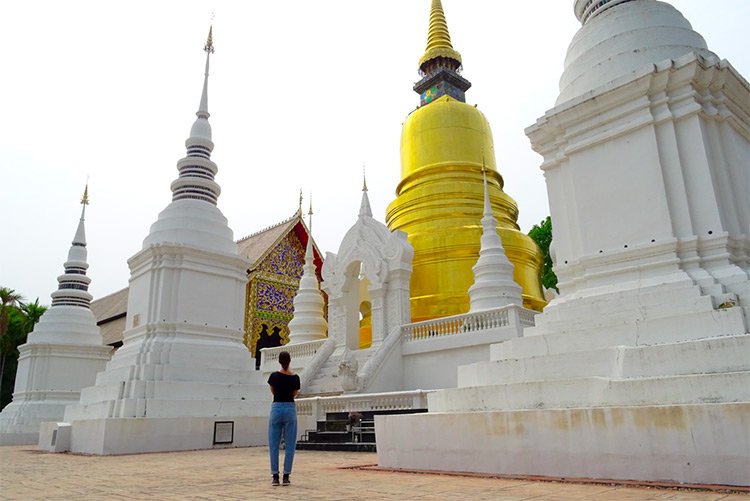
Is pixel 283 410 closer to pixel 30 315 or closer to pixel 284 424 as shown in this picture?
pixel 284 424

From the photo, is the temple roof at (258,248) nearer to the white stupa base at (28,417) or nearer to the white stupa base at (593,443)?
the white stupa base at (28,417)

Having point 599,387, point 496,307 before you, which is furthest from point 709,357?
point 496,307

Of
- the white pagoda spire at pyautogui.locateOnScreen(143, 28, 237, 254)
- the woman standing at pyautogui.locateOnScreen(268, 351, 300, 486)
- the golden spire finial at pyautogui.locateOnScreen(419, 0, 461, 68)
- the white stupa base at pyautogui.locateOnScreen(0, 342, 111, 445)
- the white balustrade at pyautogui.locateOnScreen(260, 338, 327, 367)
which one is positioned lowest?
the woman standing at pyautogui.locateOnScreen(268, 351, 300, 486)

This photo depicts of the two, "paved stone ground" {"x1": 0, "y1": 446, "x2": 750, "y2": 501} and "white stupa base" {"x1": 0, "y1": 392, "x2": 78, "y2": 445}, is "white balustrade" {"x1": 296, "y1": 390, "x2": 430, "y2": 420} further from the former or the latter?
"white stupa base" {"x1": 0, "y1": 392, "x2": 78, "y2": 445}

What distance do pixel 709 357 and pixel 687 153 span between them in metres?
2.23

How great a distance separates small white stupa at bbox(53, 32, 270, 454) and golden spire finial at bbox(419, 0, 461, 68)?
1378cm

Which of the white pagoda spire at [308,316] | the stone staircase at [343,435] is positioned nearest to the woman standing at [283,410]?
the stone staircase at [343,435]

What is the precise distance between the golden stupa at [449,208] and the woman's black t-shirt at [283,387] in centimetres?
1183

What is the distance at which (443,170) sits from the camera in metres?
20.0

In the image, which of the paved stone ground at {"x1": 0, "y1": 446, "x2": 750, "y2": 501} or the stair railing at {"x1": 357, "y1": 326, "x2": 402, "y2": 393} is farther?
the stair railing at {"x1": 357, "y1": 326, "x2": 402, "y2": 393}

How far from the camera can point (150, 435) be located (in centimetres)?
950

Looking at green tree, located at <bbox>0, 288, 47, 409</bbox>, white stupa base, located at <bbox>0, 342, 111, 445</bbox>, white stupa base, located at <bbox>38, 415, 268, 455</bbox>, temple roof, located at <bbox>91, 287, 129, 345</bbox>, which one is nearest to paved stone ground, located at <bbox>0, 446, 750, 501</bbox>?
white stupa base, located at <bbox>38, 415, 268, 455</bbox>

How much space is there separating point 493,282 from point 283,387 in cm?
1019

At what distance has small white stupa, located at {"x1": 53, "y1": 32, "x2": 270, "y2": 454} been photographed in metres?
9.73
